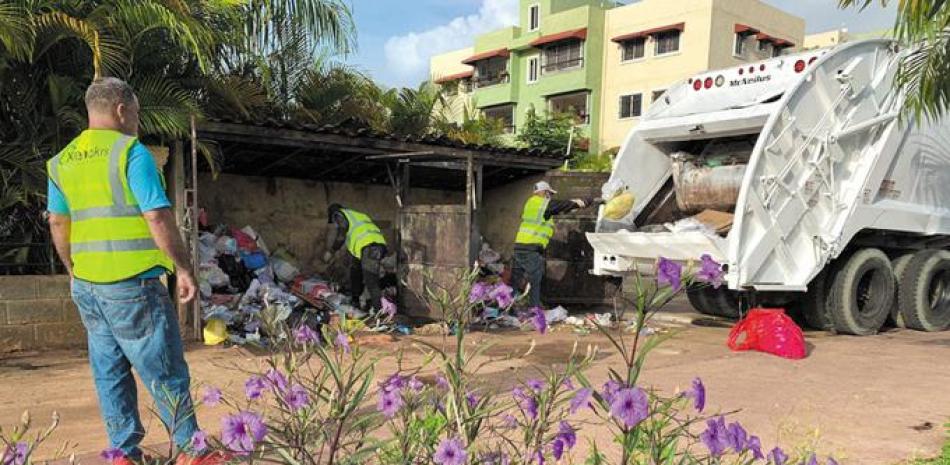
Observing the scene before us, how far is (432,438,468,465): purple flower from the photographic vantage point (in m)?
1.36

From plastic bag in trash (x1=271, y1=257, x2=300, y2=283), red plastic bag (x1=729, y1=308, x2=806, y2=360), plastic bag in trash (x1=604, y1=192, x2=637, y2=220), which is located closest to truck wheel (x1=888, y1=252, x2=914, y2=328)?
red plastic bag (x1=729, y1=308, x2=806, y2=360)

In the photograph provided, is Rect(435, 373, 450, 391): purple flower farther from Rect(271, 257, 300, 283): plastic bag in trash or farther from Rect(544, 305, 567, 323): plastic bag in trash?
Rect(271, 257, 300, 283): plastic bag in trash

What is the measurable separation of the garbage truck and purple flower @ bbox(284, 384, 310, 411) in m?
4.49

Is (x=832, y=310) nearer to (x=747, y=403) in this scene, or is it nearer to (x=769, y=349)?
(x=769, y=349)

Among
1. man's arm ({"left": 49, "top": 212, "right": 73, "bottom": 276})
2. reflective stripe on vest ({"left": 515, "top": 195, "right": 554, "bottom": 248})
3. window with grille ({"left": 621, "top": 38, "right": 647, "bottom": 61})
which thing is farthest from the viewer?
window with grille ({"left": 621, "top": 38, "right": 647, "bottom": 61})

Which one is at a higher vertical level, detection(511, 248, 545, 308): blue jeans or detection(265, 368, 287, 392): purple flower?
detection(265, 368, 287, 392): purple flower

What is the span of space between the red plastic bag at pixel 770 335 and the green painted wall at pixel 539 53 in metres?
19.4

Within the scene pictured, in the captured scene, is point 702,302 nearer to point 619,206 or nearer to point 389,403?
point 619,206

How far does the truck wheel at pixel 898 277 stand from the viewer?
759 cm

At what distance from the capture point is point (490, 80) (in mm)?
31234

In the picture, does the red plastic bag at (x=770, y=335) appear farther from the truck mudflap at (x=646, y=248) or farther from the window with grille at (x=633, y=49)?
the window with grille at (x=633, y=49)

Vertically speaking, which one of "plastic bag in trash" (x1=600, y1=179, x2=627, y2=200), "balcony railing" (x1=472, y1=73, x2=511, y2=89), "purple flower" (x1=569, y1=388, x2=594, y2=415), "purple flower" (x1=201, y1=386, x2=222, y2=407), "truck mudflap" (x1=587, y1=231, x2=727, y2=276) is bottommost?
"truck mudflap" (x1=587, y1=231, x2=727, y2=276)

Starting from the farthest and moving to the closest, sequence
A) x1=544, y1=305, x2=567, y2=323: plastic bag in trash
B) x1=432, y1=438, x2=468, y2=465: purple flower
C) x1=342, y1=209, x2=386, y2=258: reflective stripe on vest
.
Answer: x1=544, y1=305, x2=567, y2=323: plastic bag in trash, x1=342, y1=209, x2=386, y2=258: reflective stripe on vest, x1=432, y1=438, x2=468, y2=465: purple flower

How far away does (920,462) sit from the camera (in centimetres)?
313
